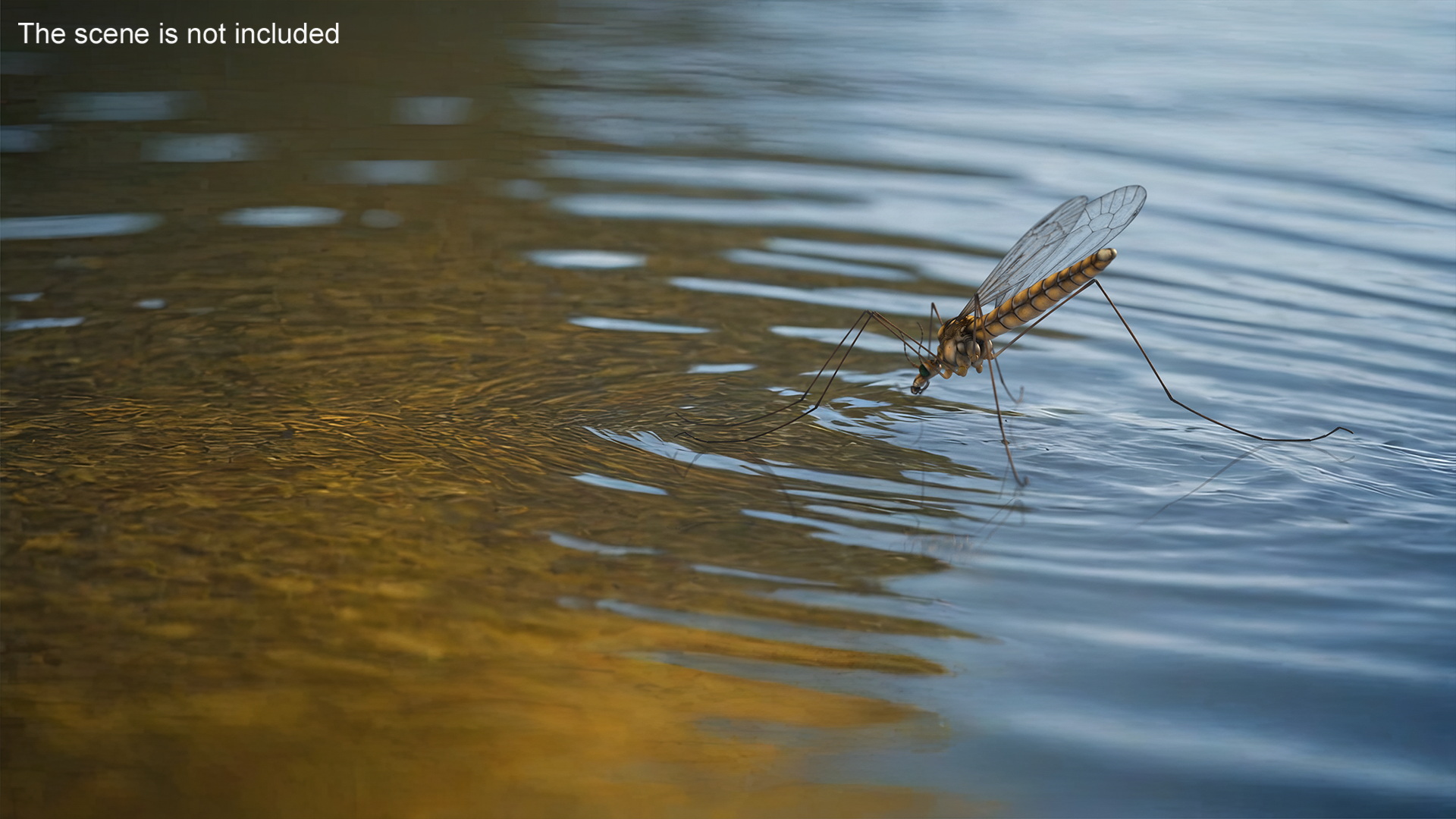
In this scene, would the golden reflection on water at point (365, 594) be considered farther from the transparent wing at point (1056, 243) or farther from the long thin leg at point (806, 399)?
the transparent wing at point (1056, 243)

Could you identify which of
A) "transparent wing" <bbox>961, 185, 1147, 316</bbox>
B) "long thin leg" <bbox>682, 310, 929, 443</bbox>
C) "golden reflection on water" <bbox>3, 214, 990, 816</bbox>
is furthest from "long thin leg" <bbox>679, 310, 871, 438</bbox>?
"transparent wing" <bbox>961, 185, 1147, 316</bbox>

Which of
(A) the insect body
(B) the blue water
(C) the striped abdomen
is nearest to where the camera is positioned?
(B) the blue water

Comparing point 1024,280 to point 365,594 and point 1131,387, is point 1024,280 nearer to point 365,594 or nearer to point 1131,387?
point 1131,387

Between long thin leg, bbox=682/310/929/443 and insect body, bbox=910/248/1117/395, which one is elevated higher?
insect body, bbox=910/248/1117/395

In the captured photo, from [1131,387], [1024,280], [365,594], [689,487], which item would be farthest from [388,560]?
[1131,387]

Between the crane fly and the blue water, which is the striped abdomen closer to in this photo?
the crane fly

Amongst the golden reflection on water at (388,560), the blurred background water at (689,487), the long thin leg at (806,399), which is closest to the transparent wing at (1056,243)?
the long thin leg at (806,399)

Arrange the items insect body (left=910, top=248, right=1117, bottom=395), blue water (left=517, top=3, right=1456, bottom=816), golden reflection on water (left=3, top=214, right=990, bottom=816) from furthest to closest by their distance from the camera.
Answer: insect body (left=910, top=248, right=1117, bottom=395) → blue water (left=517, top=3, right=1456, bottom=816) → golden reflection on water (left=3, top=214, right=990, bottom=816)
